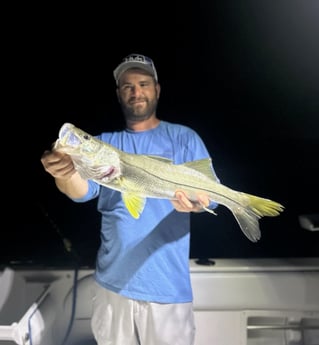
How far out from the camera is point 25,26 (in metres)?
3.33

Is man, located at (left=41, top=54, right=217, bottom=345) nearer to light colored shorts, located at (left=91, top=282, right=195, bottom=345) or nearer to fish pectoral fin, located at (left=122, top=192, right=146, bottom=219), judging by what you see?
light colored shorts, located at (left=91, top=282, right=195, bottom=345)

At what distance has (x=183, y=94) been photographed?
446 centimetres

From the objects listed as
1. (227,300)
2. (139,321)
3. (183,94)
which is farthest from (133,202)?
(183,94)

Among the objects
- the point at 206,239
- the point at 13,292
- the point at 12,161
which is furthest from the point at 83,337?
the point at 12,161

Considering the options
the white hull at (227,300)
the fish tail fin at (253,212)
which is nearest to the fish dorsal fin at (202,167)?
the fish tail fin at (253,212)

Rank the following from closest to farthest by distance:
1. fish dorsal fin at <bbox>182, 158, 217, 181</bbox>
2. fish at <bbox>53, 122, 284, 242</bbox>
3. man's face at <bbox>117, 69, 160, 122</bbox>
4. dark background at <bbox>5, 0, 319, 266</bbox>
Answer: fish at <bbox>53, 122, 284, 242</bbox> → fish dorsal fin at <bbox>182, 158, 217, 181</bbox> → man's face at <bbox>117, 69, 160, 122</bbox> → dark background at <bbox>5, 0, 319, 266</bbox>

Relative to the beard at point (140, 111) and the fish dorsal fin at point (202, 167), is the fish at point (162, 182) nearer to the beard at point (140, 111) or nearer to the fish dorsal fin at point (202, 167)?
the fish dorsal fin at point (202, 167)

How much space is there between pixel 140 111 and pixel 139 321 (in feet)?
2.73

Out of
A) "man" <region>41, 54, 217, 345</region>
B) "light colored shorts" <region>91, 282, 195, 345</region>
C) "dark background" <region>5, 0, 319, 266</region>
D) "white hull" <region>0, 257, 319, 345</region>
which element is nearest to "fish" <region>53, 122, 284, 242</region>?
"man" <region>41, 54, 217, 345</region>

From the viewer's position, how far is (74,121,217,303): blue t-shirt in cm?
156

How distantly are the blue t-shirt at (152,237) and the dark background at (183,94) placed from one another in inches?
37.2

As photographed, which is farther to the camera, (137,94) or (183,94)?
(183,94)

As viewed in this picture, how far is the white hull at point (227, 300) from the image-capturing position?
2.20m

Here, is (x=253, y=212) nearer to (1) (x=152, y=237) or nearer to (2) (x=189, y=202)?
(2) (x=189, y=202)
